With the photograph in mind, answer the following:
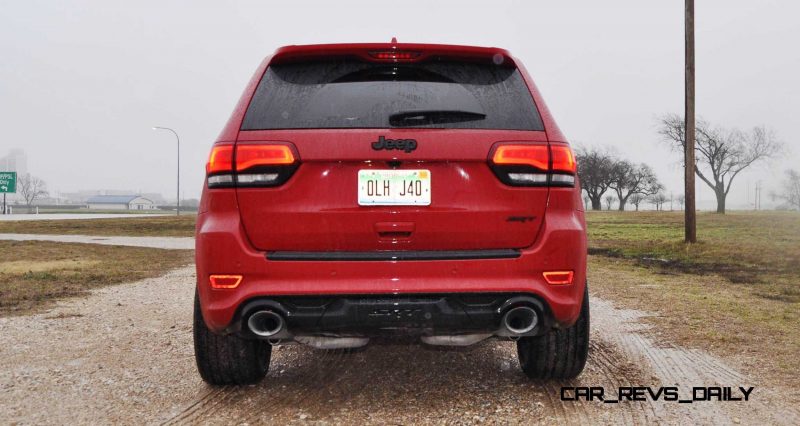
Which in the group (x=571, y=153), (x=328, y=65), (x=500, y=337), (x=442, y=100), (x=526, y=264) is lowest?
(x=500, y=337)

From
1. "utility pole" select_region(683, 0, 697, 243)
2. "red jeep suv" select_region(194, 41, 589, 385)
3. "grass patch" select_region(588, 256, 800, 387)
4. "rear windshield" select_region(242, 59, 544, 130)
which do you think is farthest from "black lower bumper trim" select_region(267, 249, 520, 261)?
"utility pole" select_region(683, 0, 697, 243)

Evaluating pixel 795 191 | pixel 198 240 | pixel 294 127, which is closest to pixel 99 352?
pixel 198 240

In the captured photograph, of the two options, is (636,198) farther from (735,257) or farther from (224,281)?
(224,281)

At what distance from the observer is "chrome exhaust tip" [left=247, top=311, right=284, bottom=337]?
256 cm

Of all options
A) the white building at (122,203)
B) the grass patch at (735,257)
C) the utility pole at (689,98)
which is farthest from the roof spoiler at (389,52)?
the white building at (122,203)

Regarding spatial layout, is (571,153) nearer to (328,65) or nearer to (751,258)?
(328,65)

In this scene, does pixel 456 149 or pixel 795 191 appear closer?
pixel 456 149

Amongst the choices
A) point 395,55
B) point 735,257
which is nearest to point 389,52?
point 395,55

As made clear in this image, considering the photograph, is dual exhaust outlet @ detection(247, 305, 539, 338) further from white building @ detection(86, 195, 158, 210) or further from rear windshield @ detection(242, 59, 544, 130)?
white building @ detection(86, 195, 158, 210)

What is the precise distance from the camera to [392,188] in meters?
2.55

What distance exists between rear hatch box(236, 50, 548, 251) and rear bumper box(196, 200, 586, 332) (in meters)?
0.07

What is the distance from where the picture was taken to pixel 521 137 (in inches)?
104

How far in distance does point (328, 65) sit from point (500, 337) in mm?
1535

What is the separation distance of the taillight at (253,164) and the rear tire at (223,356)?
0.79 meters
